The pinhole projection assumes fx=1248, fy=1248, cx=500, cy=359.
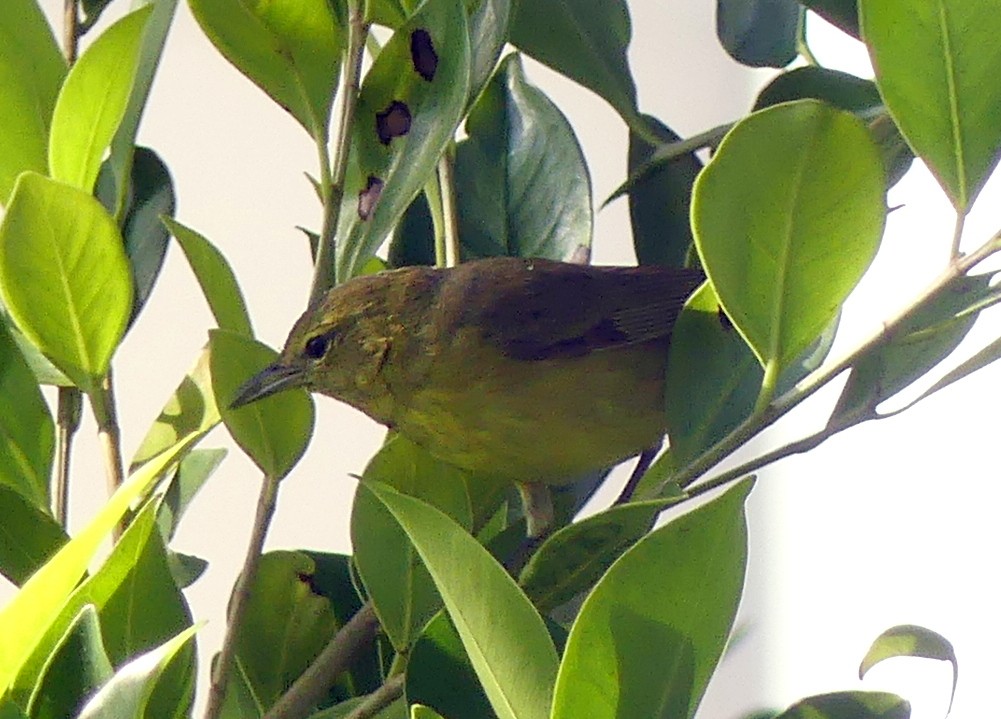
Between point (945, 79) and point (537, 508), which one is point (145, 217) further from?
point (945, 79)

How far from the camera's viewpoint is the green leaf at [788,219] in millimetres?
436

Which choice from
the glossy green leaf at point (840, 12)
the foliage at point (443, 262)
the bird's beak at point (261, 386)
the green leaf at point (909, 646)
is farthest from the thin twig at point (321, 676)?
the glossy green leaf at point (840, 12)

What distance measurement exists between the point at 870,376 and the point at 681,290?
0.81ft

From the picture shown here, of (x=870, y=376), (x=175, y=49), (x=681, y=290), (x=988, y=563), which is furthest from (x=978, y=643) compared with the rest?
(x=175, y=49)

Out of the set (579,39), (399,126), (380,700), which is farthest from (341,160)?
(380,700)

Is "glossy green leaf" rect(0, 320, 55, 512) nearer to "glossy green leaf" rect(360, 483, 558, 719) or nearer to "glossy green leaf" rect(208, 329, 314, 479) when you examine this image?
"glossy green leaf" rect(208, 329, 314, 479)

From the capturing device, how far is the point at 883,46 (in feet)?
1.48

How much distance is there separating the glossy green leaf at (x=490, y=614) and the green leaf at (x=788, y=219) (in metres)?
0.14

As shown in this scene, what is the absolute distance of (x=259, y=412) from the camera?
2.07 ft

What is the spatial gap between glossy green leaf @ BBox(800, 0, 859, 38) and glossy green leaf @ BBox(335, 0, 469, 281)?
0.55 feet

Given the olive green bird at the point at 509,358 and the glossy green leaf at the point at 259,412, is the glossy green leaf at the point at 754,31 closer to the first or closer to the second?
the olive green bird at the point at 509,358

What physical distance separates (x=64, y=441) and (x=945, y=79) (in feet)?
1.48

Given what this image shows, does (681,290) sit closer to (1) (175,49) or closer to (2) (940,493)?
(2) (940,493)

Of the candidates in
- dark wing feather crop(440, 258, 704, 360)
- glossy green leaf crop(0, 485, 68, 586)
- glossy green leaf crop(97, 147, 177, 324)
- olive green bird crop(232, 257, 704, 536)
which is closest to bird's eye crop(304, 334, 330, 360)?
olive green bird crop(232, 257, 704, 536)
